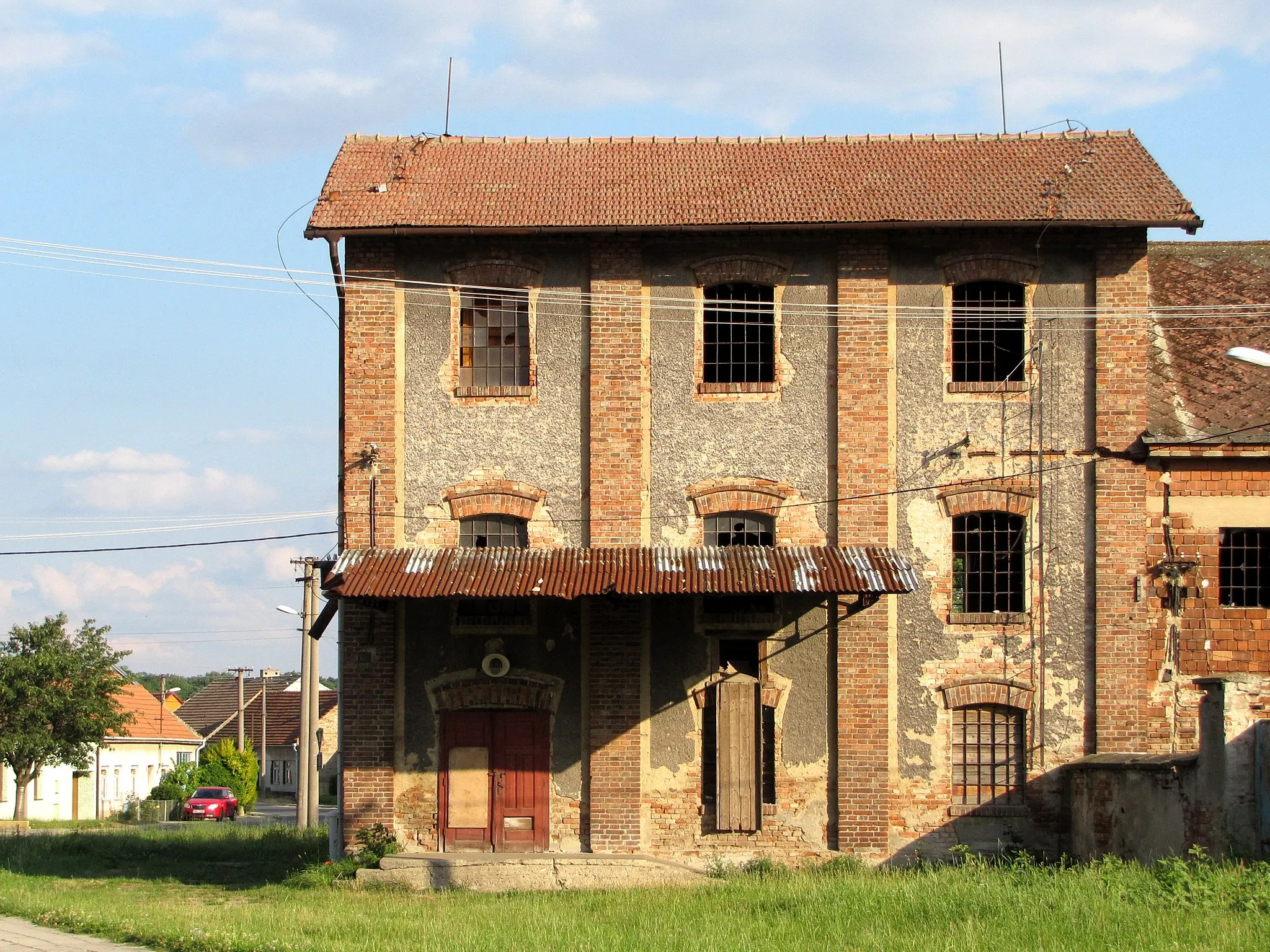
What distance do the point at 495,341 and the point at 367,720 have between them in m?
5.60

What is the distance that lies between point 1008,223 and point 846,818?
841 centimetres

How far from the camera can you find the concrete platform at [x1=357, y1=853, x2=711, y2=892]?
756 inches

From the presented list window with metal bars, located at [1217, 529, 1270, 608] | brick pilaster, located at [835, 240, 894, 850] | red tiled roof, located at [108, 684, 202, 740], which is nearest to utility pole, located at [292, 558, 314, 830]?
brick pilaster, located at [835, 240, 894, 850]

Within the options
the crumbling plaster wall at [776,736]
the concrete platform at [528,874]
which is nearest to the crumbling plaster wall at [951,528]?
the crumbling plaster wall at [776,736]

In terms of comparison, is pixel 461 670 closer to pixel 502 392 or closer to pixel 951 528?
pixel 502 392

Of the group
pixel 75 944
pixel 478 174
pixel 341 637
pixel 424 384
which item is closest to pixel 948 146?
pixel 478 174

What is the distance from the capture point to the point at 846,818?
19734 mm

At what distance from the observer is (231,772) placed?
171 feet

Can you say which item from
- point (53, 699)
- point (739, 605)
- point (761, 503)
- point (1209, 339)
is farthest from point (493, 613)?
point (53, 699)

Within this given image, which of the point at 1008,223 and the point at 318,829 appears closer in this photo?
the point at 1008,223

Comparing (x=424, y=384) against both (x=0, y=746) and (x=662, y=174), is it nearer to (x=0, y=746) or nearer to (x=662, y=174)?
(x=662, y=174)

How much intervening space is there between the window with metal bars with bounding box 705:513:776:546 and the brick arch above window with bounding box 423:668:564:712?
293 centimetres

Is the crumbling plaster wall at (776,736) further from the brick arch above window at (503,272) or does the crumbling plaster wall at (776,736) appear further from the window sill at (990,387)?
the brick arch above window at (503,272)

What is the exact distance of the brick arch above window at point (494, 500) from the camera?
2059 cm
